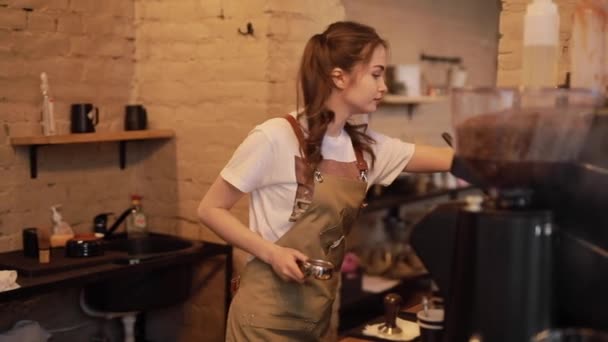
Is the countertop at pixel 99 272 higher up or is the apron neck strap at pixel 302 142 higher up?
the apron neck strap at pixel 302 142

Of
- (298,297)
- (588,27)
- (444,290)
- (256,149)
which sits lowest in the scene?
(298,297)

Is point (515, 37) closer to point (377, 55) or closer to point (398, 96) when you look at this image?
point (377, 55)

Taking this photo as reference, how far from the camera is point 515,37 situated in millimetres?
2770

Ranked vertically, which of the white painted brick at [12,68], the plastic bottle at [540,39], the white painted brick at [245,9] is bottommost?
the white painted brick at [12,68]

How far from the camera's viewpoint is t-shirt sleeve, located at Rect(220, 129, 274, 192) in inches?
84.7

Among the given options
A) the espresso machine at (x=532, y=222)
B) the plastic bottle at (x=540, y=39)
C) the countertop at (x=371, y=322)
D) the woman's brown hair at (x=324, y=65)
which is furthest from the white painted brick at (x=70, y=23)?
the espresso machine at (x=532, y=222)

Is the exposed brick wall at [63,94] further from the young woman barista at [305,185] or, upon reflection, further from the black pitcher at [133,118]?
the young woman barista at [305,185]

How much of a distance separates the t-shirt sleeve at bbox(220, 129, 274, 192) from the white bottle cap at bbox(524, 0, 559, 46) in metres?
0.86

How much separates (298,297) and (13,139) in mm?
1483

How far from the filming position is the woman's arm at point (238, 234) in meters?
1.91

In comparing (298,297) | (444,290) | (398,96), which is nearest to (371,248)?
(398,96)

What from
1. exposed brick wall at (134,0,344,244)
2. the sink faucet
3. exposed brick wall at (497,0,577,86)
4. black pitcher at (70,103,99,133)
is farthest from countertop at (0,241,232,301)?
exposed brick wall at (497,0,577,86)

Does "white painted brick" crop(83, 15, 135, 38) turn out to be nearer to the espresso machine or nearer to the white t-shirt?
the white t-shirt

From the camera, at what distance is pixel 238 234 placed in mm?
2104
